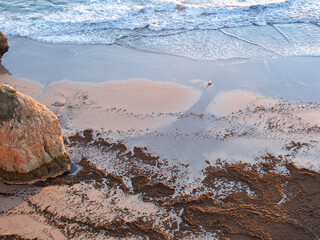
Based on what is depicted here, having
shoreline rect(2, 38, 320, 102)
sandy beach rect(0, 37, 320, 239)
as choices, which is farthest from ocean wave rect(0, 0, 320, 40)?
sandy beach rect(0, 37, 320, 239)

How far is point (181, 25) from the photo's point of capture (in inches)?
408

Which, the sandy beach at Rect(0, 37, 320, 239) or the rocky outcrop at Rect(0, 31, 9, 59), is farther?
the rocky outcrop at Rect(0, 31, 9, 59)

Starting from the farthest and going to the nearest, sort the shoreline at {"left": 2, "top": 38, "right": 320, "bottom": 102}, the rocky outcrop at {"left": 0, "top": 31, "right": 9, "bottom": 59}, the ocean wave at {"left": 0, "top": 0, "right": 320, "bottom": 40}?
the ocean wave at {"left": 0, "top": 0, "right": 320, "bottom": 40} → the rocky outcrop at {"left": 0, "top": 31, "right": 9, "bottom": 59} → the shoreline at {"left": 2, "top": 38, "right": 320, "bottom": 102}

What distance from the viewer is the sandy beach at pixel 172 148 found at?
4066 mm

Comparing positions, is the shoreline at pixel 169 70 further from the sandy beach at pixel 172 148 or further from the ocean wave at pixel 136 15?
the ocean wave at pixel 136 15

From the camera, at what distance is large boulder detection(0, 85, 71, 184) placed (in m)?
4.07

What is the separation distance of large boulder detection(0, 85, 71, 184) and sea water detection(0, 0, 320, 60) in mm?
5112

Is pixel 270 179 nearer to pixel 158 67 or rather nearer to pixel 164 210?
pixel 164 210

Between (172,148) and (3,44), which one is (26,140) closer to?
(172,148)

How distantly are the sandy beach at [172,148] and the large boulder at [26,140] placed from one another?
25 centimetres

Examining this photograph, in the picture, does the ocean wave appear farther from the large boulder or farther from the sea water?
the large boulder

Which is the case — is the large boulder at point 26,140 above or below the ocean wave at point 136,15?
below

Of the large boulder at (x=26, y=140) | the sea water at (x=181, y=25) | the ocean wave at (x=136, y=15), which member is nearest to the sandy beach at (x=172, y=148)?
the large boulder at (x=26, y=140)

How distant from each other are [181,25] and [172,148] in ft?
21.8
